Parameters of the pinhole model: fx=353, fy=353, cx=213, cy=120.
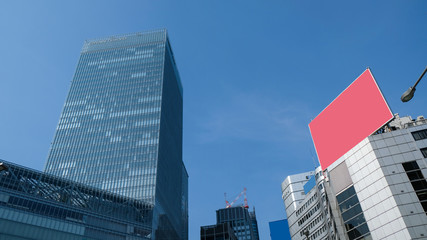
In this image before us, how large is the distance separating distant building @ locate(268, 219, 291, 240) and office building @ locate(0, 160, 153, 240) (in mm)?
87968

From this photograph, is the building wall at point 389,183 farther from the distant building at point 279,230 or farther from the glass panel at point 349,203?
the distant building at point 279,230

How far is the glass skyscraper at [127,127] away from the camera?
430 feet

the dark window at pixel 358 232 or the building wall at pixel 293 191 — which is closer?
the dark window at pixel 358 232

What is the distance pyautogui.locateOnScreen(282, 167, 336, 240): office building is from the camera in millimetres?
98312

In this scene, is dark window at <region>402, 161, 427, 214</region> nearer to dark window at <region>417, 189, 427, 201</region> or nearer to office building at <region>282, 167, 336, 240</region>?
dark window at <region>417, 189, 427, 201</region>

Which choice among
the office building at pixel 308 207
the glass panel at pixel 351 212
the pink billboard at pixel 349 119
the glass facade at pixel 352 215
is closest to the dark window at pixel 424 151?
the pink billboard at pixel 349 119

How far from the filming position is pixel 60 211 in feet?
291

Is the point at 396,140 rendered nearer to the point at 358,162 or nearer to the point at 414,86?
the point at 358,162

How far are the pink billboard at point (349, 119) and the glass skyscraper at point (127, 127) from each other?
59137mm

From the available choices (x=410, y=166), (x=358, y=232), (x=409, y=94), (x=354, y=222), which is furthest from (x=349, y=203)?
(x=409, y=94)

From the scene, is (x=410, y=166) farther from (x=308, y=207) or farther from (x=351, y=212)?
(x=308, y=207)

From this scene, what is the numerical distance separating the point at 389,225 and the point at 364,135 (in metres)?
20.2

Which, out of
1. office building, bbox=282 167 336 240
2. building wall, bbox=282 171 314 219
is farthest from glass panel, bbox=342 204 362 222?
building wall, bbox=282 171 314 219

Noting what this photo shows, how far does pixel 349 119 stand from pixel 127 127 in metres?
92.5
